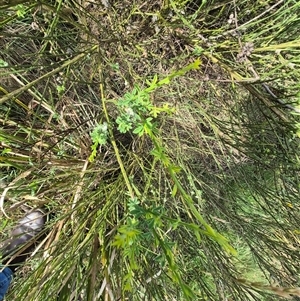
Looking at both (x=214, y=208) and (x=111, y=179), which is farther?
(x=214, y=208)

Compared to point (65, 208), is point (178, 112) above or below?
above

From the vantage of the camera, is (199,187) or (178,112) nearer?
(178,112)

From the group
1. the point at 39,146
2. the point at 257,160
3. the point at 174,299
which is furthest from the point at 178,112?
the point at 174,299

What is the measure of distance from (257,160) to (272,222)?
0.84 feet

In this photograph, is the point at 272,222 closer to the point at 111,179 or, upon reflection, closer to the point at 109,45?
the point at 111,179

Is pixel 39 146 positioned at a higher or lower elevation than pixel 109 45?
lower

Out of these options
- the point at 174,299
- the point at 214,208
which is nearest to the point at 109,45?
the point at 214,208

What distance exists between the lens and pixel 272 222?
4.37 feet

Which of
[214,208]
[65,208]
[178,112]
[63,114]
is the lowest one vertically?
[214,208]

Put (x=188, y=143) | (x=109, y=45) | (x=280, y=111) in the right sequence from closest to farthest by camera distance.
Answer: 1. (x=280, y=111)
2. (x=109, y=45)
3. (x=188, y=143)

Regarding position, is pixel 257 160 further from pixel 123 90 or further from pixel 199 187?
pixel 123 90

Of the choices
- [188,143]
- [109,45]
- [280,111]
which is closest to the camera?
[280,111]

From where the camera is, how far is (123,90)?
1.24m

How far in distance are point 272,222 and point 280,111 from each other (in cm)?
46
